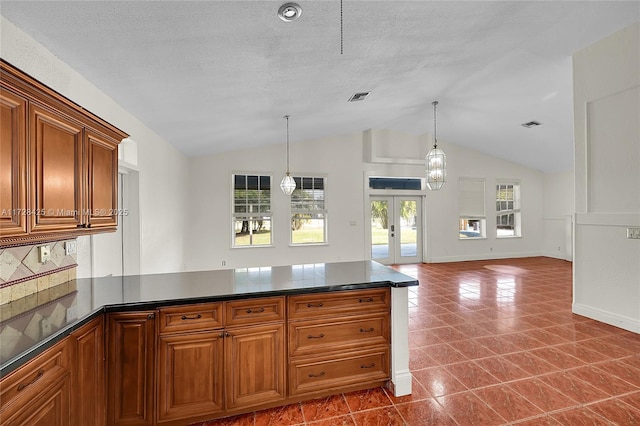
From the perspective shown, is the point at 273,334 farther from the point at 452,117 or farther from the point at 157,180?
the point at 452,117

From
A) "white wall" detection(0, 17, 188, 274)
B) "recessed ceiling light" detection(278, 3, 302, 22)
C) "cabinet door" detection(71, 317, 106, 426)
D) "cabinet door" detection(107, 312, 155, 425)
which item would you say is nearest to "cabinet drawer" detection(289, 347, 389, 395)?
"cabinet door" detection(107, 312, 155, 425)

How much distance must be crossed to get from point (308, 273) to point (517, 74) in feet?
14.3

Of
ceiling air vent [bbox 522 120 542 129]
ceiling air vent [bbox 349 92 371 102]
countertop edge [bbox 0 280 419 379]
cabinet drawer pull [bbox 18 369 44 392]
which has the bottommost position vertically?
cabinet drawer pull [bbox 18 369 44 392]

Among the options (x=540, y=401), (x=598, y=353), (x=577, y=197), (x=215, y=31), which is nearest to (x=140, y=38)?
(x=215, y=31)

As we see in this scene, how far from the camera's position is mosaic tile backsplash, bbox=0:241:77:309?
1721 millimetres

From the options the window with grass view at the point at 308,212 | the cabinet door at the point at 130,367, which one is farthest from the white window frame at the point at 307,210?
the cabinet door at the point at 130,367

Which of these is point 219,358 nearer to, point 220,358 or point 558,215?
point 220,358

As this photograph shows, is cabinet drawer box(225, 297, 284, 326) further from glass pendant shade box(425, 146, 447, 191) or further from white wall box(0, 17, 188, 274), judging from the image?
glass pendant shade box(425, 146, 447, 191)

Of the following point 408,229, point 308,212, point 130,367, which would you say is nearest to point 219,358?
point 130,367

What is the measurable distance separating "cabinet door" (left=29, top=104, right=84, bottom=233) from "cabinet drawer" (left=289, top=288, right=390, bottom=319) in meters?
1.41

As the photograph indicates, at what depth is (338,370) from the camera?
7.36 feet

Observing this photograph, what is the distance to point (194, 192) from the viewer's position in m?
6.50

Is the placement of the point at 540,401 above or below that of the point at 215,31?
below

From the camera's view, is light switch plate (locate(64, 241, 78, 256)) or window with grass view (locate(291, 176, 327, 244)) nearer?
light switch plate (locate(64, 241, 78, 256))
